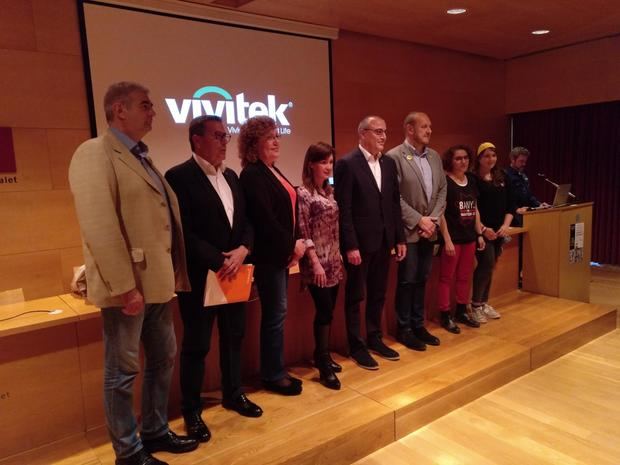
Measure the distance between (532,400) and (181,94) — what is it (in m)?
3.23

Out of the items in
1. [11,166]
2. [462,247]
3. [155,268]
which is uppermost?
[11,166]

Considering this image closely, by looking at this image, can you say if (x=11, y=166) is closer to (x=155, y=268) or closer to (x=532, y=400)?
(x=155, y=268)

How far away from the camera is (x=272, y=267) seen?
7.64 ft

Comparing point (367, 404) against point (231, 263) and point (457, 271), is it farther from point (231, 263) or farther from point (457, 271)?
point (457, 271)

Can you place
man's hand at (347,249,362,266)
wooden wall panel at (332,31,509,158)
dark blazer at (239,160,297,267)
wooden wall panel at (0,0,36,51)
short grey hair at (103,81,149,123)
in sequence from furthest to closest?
wooden wall panel at (332,31,509,158) < wooden wall panel at (0,0,36,51) < man's hand at (347,249,362,266) < dark blazer at (239,160,297,267) < short grey hair at (103,81,149,123)

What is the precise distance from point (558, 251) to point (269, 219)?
2981 mm

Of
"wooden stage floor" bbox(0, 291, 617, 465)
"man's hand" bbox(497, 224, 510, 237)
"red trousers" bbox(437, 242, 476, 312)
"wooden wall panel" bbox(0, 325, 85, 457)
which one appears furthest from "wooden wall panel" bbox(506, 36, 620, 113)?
"wooden wall panel" bbox(0, 325, 85, 457)

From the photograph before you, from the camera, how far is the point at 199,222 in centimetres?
204

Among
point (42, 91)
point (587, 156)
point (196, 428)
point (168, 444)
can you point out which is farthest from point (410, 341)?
point (587, 156)

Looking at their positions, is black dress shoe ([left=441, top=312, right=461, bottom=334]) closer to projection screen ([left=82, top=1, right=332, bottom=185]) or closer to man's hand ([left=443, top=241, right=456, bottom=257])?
man's hand ([left=443, top=241, right=456, bottom=257])

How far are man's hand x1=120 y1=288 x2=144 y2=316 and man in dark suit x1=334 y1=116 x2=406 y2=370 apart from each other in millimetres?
1263

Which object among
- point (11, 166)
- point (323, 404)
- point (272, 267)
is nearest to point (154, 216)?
point (272, 267)

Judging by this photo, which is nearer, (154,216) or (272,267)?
(154,216)

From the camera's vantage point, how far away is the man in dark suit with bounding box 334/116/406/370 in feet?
8.71
